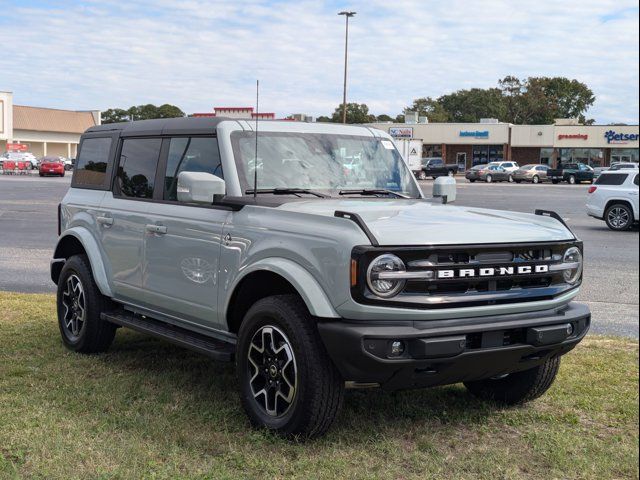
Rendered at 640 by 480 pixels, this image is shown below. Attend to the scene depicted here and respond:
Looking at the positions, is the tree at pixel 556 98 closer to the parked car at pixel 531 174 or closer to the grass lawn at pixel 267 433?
the parked car at pixel 531 174

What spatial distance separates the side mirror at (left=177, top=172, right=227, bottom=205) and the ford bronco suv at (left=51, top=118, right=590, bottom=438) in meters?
0.01

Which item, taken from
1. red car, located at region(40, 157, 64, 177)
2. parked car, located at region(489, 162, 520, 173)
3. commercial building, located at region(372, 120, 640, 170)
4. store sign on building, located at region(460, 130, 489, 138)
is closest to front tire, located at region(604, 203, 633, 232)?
parked car, located at region(489, 162, 520, 173)

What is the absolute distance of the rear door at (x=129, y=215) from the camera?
19.9 feet

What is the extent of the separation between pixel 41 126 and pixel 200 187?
100 metres

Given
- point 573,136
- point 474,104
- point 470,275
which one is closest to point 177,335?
point 470,275

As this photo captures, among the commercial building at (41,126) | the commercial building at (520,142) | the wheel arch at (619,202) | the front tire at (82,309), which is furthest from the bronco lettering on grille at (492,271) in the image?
the commercial building at (41,126)

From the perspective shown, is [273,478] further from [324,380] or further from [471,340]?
[471,340]

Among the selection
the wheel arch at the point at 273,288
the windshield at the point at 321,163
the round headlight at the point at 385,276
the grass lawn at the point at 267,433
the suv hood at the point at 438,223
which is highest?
the windshield at the point at 321,163

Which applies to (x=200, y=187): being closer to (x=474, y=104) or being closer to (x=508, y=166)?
(x=508, y=166)

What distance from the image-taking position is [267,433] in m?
4.55

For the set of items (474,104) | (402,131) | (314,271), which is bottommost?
(314,271)

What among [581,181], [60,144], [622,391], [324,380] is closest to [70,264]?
[324,380]

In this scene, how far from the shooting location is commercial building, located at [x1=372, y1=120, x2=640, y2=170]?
73.8 metres

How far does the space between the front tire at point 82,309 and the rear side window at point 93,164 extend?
702mm
